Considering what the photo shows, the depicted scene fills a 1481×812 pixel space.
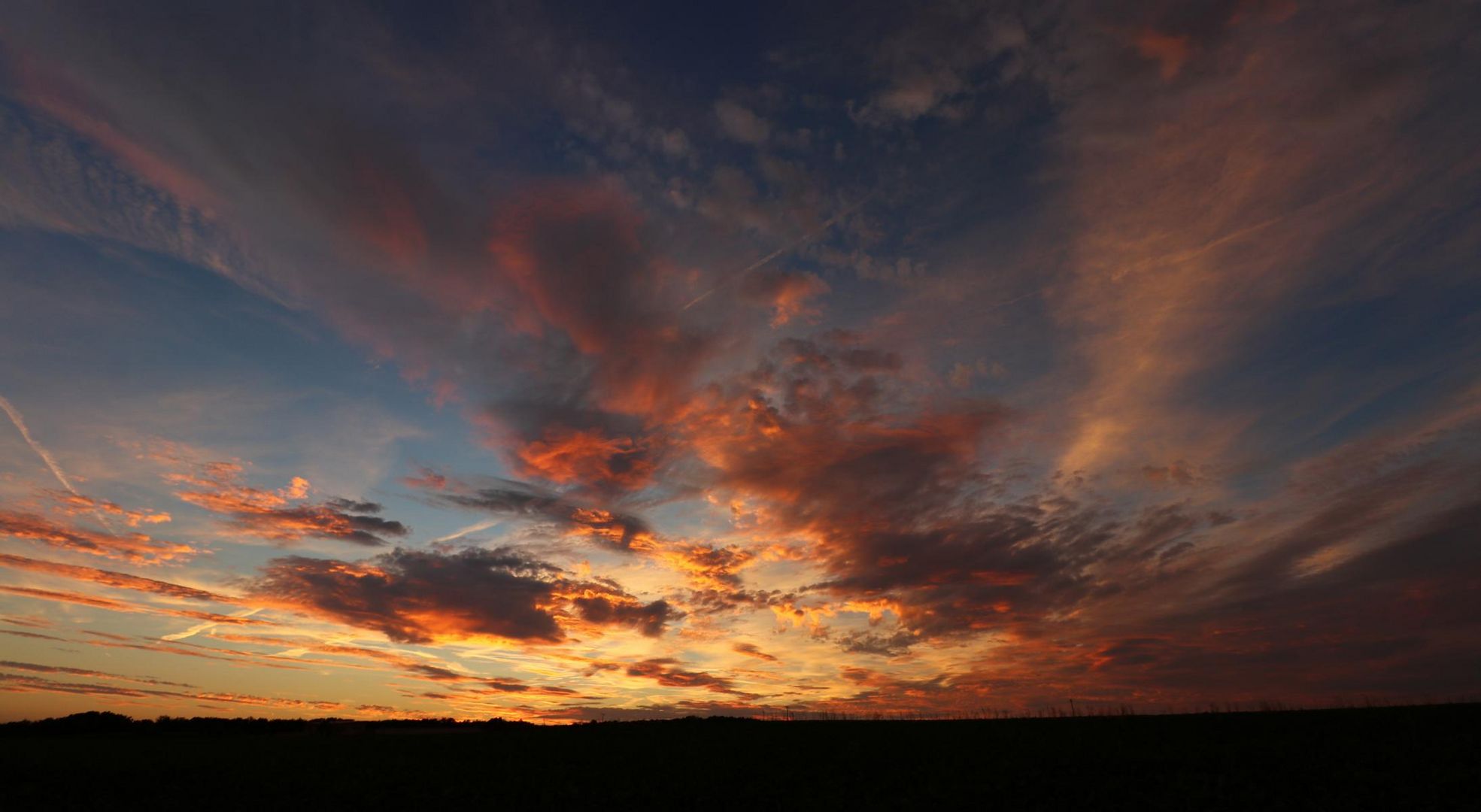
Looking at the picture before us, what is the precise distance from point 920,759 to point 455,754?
42346mm

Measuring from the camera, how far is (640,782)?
162 feet

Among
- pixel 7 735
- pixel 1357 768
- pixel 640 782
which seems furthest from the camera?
pixel 7 735

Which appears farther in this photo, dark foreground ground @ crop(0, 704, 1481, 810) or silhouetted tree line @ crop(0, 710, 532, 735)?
silhouetted tree line @ crop(0, 710, 532, 735)

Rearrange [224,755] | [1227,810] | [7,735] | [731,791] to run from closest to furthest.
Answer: [1227,810]
[731,791]
[224,755]
[7,735]

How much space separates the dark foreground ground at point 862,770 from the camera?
3941 cm

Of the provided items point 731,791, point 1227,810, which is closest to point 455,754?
point 731,791

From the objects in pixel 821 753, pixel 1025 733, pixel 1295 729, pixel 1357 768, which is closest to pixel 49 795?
pixel 821 753

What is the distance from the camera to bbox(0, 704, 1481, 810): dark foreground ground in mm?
39406

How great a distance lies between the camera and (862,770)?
50906 mm

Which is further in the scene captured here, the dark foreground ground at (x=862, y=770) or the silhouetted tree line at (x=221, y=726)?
the silhouetted tree line at (x=221, y=726)

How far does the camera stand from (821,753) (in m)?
60.1

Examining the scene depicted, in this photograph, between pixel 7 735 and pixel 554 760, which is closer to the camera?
pixel 554 760

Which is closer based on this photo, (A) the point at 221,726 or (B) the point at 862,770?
(B) the point at 862,770

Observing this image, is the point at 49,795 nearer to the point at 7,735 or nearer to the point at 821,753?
the point at 821,753
